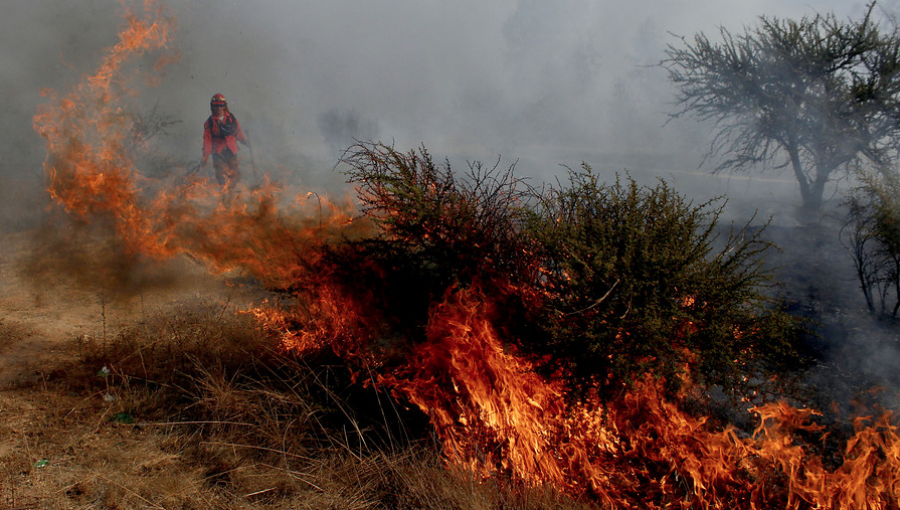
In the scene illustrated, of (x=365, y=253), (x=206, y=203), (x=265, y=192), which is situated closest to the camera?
(x=365, y=253)

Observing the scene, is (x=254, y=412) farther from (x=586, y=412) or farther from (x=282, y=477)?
(x=586, y=412)

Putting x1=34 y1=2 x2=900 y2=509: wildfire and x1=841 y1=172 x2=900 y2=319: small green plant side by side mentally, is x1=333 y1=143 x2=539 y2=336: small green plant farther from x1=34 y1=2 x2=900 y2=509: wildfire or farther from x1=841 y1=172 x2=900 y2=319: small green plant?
x1=841 y1=172 x2=900 y2=319: small green plant

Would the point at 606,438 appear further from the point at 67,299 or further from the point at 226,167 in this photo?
the point at 226,167

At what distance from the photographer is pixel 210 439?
4.62 metres

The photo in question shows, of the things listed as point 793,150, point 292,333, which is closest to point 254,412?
point 292,333

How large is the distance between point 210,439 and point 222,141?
7.44 m

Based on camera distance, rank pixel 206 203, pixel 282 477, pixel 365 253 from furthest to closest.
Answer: pixel 206 203 < pixel 365 253 < pixel 282 477

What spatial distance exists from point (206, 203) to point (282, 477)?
6.72 metres

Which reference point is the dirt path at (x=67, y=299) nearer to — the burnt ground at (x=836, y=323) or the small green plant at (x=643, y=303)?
the small green plant at (x=643, y=303)

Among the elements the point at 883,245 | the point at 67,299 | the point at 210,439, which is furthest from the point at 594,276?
the point at 67,299

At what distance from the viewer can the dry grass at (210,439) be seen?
13.1 feet

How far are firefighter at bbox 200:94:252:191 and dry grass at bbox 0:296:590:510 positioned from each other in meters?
5.26

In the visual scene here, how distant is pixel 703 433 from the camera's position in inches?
189

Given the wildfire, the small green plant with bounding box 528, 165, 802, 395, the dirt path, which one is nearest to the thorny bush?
the small green plant with bounding box 528, 165, 802, 395
